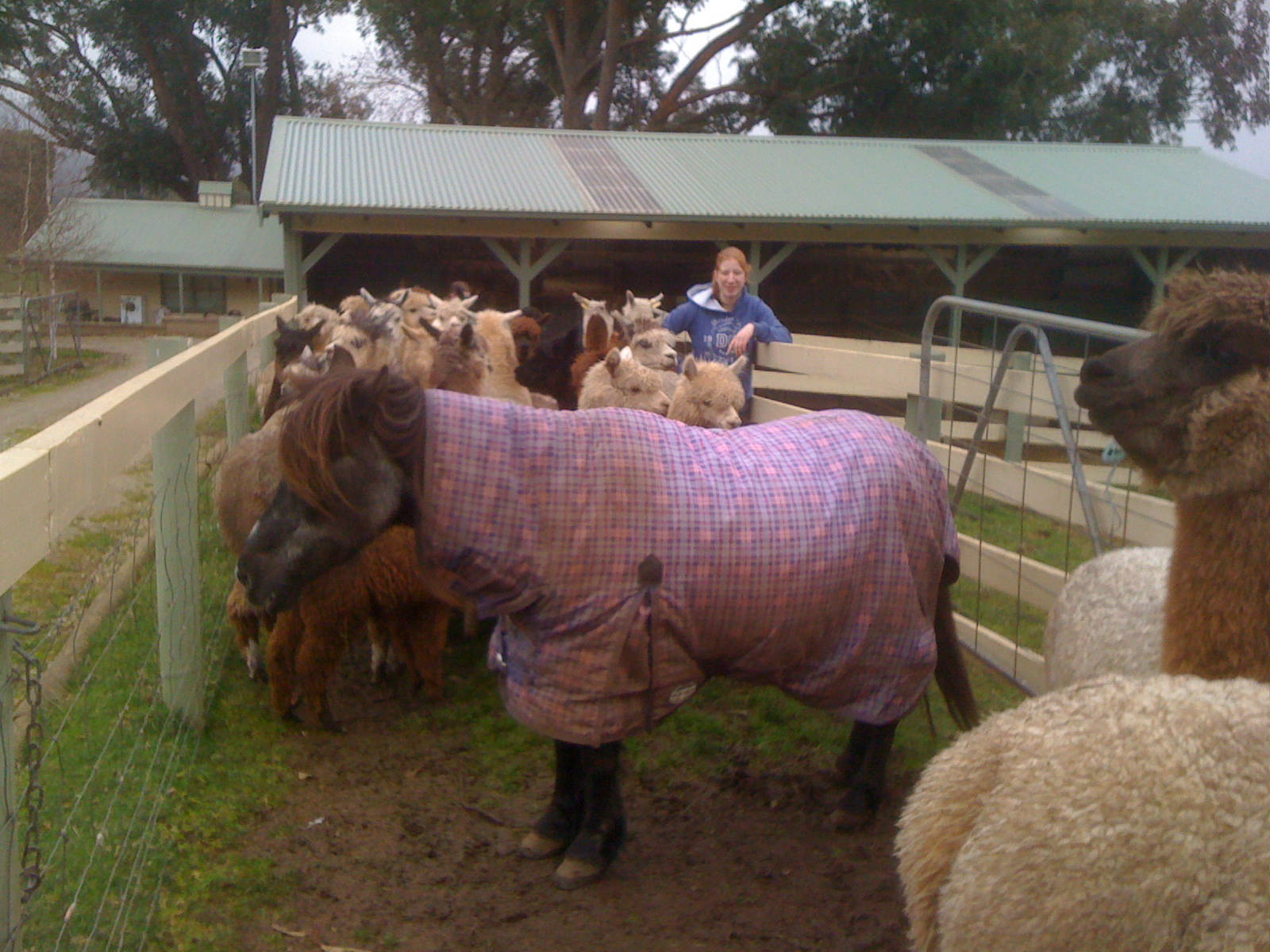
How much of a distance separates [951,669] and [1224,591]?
6.12 feet

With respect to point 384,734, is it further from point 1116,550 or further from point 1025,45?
point 1025,45

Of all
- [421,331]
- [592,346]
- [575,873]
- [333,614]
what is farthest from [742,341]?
[575,873]

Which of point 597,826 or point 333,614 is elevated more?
point 333,614

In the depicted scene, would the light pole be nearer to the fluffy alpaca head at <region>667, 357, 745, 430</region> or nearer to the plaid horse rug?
the fluffy alpaca head at <region>667, 357, 745, 430</region>

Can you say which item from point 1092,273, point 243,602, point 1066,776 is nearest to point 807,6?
point 1092,273

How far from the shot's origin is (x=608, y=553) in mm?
3396

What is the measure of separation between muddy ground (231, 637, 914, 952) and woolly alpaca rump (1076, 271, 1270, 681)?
1.51m

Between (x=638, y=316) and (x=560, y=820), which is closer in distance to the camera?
(x=560, y=820)

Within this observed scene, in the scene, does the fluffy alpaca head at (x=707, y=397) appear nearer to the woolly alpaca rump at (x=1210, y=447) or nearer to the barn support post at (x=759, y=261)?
the woolly alpaca rump at (x=1210, y=447)

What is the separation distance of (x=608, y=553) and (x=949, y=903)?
167 cm

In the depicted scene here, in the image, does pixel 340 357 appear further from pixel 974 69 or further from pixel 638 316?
pixel 974 69

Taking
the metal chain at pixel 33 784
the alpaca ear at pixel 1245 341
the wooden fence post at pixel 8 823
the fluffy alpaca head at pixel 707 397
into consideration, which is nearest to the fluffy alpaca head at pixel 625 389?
the fluffy alpaca head at pixel 707 397

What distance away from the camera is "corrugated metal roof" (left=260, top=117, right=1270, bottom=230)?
15.7 meters

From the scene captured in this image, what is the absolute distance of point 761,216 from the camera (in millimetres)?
16094
